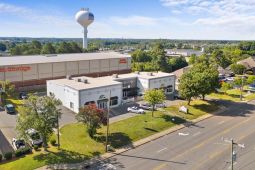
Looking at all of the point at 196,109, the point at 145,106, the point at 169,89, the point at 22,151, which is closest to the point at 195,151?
the point at 196,109

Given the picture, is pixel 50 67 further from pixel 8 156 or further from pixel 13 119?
pixel 8 156

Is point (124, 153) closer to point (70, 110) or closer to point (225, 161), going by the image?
point (225, 161)

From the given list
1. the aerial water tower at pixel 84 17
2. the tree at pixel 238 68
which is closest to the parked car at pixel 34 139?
the tree at pixel 238 68

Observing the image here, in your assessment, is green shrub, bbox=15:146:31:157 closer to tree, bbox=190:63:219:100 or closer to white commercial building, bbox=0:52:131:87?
tree, bbox=190:63:219:100

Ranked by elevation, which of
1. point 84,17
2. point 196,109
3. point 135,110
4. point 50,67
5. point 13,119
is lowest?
point 13,119

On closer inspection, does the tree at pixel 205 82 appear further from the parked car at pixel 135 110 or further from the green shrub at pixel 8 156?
the green shrub at pixel 8 156

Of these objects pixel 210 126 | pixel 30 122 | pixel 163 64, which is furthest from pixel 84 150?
pixel 163 64

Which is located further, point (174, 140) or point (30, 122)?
point (174, 140)

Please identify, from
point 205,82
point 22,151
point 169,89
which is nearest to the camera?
point 22,151
